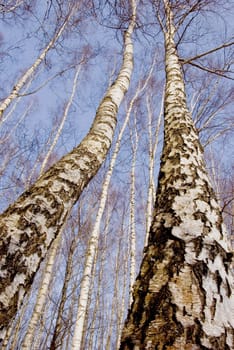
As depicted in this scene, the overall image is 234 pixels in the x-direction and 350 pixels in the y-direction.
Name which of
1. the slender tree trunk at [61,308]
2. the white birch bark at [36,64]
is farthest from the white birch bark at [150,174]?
the white birch bark at [36,64]

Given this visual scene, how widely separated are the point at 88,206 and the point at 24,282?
8.21 meters

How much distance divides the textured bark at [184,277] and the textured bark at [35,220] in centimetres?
57

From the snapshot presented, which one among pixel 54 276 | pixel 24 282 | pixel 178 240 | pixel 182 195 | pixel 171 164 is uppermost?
pixel 54 276

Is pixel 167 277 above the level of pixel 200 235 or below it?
below

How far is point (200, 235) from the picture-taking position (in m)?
1.30

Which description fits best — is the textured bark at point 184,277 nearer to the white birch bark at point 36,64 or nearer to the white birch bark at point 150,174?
the white birch bark at point 150,174

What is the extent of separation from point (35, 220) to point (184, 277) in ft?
2.81

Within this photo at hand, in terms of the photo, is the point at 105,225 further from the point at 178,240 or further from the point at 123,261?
the point at 178,240

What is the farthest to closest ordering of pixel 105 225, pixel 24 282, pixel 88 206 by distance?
pixel 105 225 → pixel 88 206 → pixel 24 282

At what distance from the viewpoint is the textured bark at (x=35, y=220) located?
4.44 feet

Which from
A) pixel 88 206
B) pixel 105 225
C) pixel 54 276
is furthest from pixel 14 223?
pixel 54 276

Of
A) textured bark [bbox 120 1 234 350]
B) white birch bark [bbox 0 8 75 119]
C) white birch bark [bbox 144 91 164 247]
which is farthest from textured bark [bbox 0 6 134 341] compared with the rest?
white birch bark [bbox 0 8 75 119]

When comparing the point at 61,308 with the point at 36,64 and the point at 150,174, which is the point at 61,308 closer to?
the point at 150,174

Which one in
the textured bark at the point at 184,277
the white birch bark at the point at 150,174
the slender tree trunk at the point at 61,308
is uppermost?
the white birch bark at the point at 150,174
